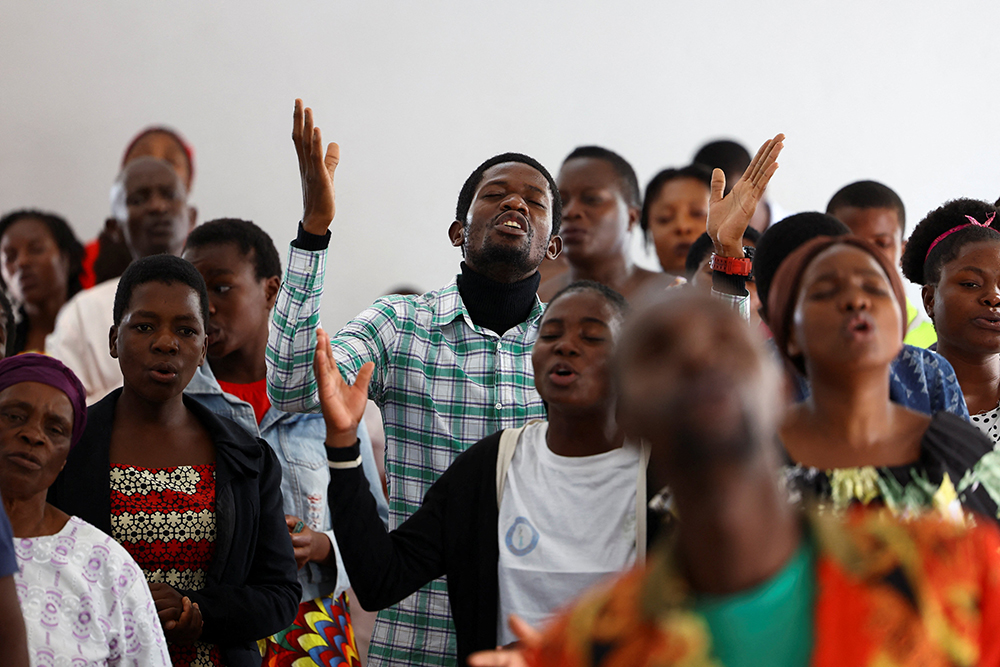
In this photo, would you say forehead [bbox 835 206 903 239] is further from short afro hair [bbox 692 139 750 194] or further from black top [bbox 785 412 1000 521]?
black top [bbox 785 412 1000 521]

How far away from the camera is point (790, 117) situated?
203 inches

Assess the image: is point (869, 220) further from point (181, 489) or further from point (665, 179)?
point (181, 489)

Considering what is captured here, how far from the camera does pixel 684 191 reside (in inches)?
156

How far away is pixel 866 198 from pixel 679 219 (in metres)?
0.74

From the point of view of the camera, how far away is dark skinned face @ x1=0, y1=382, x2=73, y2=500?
196 cm

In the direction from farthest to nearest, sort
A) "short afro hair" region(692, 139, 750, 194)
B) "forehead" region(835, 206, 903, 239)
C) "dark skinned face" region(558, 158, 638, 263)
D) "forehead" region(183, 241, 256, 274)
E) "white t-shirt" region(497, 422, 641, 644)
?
"short afro hair" region(692, 139, 750, 194)
"dark skinned face" region(558, 158, 638, 263)
"forehead" region(835, 206, 903, 239)
"forehead" region(183, 241, 256, 274)
"white t-shirt" region(497, 422, 641, 644)

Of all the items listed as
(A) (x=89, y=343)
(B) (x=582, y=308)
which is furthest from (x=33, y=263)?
(B) (x=582, y=308)

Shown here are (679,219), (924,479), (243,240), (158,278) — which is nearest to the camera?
(924,479)

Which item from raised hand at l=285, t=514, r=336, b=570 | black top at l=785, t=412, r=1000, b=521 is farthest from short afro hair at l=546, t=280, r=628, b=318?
raised hand at l=285, t=514, r=336, b=570

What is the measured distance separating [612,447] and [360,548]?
474 millimetres

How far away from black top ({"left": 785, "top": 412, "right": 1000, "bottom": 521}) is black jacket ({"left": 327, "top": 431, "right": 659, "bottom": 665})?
1.06 feet

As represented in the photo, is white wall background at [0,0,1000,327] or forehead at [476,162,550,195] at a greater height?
white wall background at [0,0,1000,327]

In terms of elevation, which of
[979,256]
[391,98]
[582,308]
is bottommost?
[582,308]

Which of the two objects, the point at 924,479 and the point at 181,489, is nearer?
the point at 924,479
